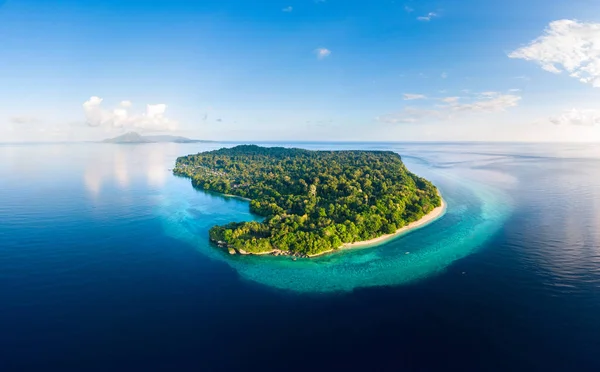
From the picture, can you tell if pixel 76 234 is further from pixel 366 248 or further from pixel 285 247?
pixel 366 248

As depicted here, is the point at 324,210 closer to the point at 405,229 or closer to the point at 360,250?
the point at 360,250

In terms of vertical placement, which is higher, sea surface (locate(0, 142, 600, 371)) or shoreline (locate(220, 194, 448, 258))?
shoreline (locate(220, 194, 448, 258))

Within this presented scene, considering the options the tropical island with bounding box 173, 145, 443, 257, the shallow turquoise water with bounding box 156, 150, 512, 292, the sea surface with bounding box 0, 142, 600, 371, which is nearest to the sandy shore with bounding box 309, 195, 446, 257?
the tropical island with bounding box 173, 145, 443, 257

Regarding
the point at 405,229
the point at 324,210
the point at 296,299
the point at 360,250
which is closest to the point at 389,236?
the point at 405,229

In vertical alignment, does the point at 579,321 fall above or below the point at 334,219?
below

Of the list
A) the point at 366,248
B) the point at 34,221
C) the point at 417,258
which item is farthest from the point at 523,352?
the point at 34,221

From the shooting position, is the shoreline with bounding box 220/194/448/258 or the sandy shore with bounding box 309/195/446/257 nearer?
the shoreline with bounding box 220/194/448/258

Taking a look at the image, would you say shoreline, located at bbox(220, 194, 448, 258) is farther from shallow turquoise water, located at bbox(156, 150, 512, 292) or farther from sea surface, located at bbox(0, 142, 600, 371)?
sea surface, located at bbox(0, 142, 600, 371)
